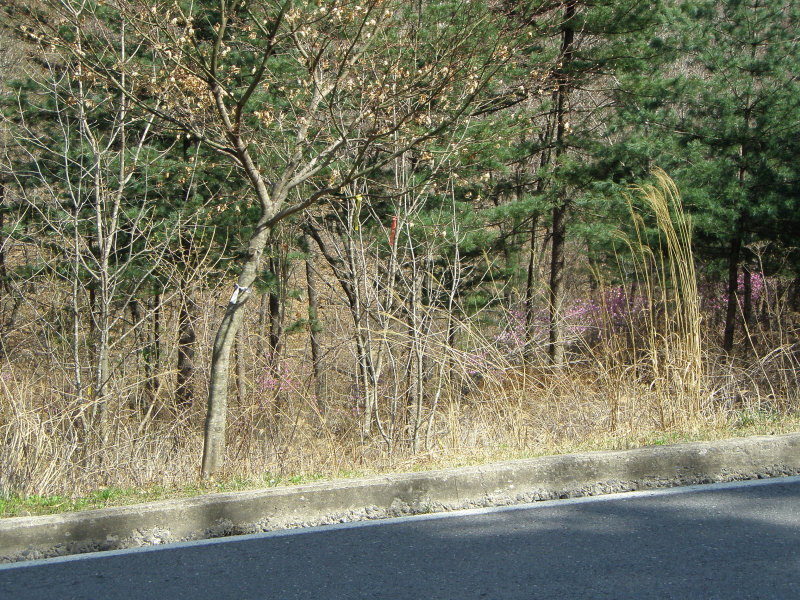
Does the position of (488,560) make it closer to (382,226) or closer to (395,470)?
(395,470)

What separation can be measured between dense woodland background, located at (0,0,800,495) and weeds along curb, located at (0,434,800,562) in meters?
0.58

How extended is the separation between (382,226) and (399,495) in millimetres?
5112

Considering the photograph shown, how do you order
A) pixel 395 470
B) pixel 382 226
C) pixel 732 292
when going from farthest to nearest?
1. pixel 732 292
2. pixel 382 226
3. pixel 395 470

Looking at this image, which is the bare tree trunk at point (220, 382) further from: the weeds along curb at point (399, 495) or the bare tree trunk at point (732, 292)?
the bare tree trunk at point (732, 292)

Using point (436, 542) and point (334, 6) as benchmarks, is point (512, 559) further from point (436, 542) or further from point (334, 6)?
point (334, 6)

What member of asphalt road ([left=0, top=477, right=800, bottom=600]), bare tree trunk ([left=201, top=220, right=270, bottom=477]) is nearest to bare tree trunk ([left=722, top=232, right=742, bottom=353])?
asphalt road ([left=0, top=477, right=800, bottom=600])

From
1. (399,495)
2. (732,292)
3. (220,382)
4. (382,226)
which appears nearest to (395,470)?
(399,495)

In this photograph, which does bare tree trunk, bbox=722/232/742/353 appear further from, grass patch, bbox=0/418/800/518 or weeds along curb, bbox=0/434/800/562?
weeds along curb, bbox=0/434/800/562

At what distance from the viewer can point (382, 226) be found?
930 centimetres

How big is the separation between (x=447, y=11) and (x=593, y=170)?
16.7 ft

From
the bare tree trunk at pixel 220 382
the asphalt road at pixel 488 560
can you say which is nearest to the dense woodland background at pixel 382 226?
the bare tree trunk at pixel 220 382

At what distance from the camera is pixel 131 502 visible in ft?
14.8

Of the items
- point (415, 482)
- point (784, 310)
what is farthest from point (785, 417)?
point (784, 310)

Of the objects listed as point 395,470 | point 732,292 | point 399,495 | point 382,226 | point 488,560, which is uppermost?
point 732,292
